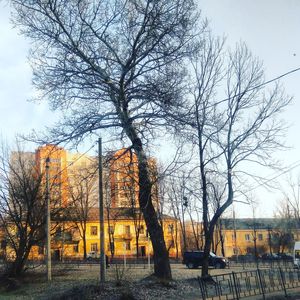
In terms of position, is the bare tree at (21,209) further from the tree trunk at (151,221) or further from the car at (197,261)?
the car at (197,261)

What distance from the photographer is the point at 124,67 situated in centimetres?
2111

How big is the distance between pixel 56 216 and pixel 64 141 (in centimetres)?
1165

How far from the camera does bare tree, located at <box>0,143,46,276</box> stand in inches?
1103

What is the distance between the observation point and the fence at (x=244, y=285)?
54.7ft

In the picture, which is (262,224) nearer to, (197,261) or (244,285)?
(197,261)

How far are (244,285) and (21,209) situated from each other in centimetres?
1663

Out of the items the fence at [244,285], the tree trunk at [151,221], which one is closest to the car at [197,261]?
the tree trunk at [151,221]

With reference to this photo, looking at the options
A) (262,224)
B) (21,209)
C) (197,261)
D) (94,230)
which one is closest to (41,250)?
(21,209)

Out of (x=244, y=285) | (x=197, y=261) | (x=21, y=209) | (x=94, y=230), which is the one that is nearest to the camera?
(x=244, y=285)

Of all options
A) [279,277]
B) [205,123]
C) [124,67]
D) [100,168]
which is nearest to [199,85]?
[205,123]

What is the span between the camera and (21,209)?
93.7 ft

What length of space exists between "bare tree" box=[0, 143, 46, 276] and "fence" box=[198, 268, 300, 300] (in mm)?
13721

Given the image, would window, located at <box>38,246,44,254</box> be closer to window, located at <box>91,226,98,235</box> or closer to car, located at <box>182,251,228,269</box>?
car, located at <box>182,251,228,269</box>

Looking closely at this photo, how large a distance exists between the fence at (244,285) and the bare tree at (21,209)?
13721 millimetres
